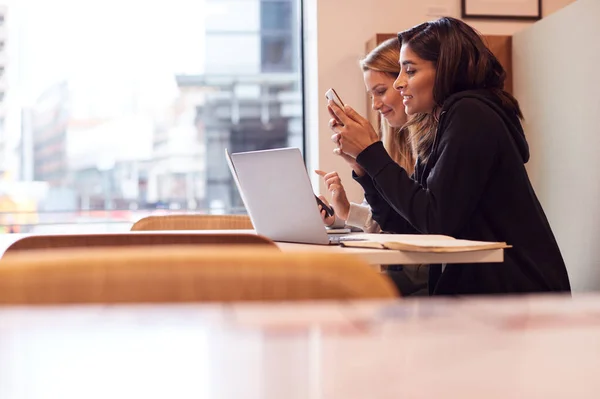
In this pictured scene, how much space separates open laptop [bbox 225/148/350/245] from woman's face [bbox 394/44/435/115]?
62 cm

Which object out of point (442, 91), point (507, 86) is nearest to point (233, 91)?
point (507, 86)

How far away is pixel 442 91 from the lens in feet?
6.73

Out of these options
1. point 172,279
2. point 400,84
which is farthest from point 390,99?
point 172,279

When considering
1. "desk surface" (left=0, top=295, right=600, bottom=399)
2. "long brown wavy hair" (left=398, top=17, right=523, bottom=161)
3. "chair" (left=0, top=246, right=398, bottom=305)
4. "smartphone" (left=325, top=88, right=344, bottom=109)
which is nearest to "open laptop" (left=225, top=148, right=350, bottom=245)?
"smartphone" (left=325, top=88, right=344, bottom=109)

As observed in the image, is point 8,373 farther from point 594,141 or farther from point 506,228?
point 594,141

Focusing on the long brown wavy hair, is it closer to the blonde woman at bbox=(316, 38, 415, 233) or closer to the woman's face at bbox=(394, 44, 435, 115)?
the woman's face at bbox=(394, 44, 435, 115)

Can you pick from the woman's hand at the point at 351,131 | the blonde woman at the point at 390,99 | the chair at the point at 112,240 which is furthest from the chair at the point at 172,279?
the blonde woman at the point at 390,99

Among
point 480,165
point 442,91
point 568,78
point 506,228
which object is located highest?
point 568,78

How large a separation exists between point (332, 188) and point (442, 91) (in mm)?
491

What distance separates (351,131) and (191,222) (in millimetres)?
865

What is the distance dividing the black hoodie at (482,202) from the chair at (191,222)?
92 centimetres

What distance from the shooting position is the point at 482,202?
1.84 metres

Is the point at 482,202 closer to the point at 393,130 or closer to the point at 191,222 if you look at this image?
the point at 393,130

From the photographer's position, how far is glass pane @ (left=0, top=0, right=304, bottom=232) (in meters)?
4.25
